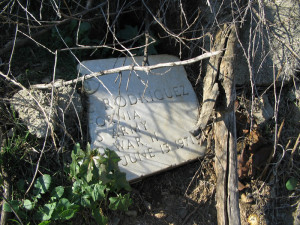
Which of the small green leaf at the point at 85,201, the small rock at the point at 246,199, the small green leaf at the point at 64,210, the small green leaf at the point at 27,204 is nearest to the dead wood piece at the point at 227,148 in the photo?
the small rock at the point at 246,199

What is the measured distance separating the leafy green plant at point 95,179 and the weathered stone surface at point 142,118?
0.27 meters

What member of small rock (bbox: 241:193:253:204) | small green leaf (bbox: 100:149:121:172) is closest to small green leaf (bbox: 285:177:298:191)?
small rock (bbox: 241:193:253:204)

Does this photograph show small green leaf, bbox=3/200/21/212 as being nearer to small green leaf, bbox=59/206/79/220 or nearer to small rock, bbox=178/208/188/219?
small green leaf, bbox=59/206/79/220

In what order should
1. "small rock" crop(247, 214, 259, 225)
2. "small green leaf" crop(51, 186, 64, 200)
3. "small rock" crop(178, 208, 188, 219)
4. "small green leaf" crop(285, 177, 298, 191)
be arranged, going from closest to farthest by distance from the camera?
"small green leaf" crop(51, 186, 64, 200)
"small rock" crop(178, 208, 188, 219)
"small rock" crop(247, 214, 259, 225)
"small green leaf" crop(285, 177, 298, 191)

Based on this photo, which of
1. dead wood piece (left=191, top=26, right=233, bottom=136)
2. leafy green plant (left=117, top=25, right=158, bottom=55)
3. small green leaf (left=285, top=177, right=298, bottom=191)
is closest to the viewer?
dead wood piece (left=191, top=26, right=233, bottom=136)

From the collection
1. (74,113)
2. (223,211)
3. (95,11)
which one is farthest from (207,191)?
(95,11)

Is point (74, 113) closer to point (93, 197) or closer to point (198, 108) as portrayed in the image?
point (93, 197)

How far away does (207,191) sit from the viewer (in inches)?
114

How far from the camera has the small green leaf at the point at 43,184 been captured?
2396 millimetres

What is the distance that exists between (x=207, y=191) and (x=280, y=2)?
73.9 inches

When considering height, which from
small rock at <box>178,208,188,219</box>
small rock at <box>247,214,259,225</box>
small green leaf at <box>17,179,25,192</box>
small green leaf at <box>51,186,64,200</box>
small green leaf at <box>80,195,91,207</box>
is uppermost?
small green leaf at <box>17,179,25,192</box>

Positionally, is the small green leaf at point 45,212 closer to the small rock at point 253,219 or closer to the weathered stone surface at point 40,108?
the weathered stone surface at point 40,108

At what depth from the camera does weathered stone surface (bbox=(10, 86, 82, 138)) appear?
2539mm

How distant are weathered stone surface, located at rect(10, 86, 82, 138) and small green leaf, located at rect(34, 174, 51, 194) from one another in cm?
31
